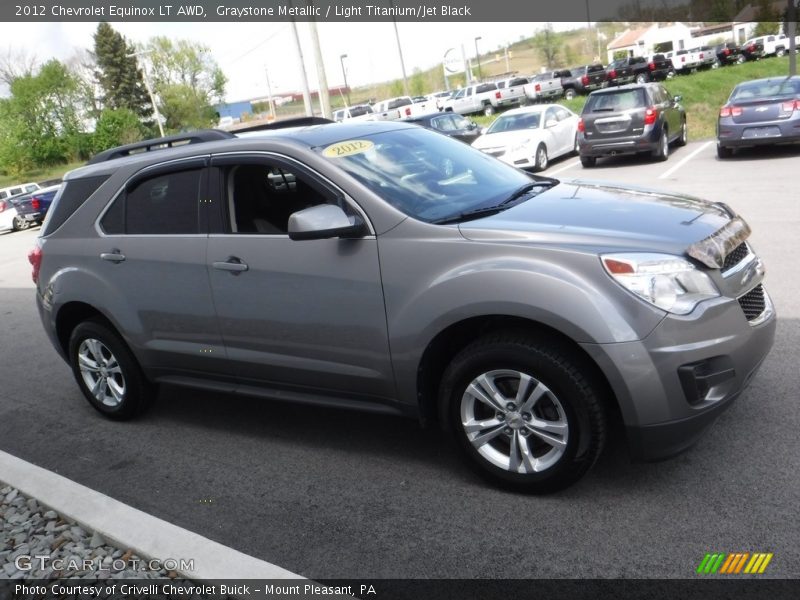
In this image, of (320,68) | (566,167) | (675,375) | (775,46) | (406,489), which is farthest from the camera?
(775,46)

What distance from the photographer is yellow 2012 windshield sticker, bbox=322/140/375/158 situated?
4367mm

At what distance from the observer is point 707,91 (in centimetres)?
3141

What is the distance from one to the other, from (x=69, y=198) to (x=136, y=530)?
2.89 metres

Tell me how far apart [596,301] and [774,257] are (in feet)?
16.5

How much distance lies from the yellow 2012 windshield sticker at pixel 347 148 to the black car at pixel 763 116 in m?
12.4

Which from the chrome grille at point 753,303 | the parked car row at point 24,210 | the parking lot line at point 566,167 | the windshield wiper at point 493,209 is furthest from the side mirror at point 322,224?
the parked car row at point 24,210

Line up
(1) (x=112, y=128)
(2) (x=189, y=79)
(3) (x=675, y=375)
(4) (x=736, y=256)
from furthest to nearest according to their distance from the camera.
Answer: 1. (2) (x=189, y=79)
2. (1) (x=112, y=128)
3. (4) (x=736, y=256)
4. (3) (x=675, y=375)

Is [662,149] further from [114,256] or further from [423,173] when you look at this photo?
[114,256]

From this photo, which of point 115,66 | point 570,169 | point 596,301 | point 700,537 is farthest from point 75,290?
point 115,66

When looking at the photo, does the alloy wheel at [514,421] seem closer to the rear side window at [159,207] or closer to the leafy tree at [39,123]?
→ the rear side window at [159,207]

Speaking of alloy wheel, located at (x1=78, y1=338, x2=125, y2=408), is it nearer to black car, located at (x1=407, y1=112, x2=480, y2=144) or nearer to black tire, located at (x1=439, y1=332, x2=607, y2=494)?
black tire, located at (x1=439, y1=332, x2=607, y2=494)

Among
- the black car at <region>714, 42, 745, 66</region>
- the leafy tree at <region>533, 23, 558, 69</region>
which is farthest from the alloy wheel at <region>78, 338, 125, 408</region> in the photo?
the leafy tree at <region>533, 23, 558, 69</region>

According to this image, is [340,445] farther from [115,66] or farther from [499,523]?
[115,66]

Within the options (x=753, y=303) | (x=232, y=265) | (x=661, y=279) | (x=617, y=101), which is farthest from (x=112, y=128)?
(x=661, y=279)
